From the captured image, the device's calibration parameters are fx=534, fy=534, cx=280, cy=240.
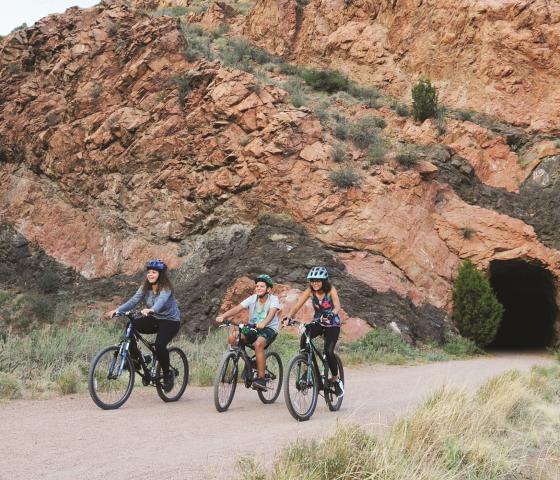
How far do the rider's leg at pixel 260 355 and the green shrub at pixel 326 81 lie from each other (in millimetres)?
24034

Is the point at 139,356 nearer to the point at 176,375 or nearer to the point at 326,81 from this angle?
the point at 176,375

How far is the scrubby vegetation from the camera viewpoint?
13.3 feet

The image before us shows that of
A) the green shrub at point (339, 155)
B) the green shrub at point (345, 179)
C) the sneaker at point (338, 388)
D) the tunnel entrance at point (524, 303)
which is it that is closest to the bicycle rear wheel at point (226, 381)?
the sneaker at point (338, 388)

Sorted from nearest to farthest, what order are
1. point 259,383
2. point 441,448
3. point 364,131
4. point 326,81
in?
point 441,448
point 259,383
point 364,131
point 326,81

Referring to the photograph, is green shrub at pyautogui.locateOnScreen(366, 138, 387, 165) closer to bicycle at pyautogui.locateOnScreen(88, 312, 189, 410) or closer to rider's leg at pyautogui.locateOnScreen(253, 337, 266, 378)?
rider's leg at pyautogui.locateOnScreen(253, 337, 266, 378)

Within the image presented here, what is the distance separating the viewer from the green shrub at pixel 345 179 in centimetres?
2100

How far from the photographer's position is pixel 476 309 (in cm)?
1948

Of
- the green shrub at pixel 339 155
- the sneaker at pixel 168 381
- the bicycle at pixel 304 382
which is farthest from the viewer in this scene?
the green shrub at pixel 339 155

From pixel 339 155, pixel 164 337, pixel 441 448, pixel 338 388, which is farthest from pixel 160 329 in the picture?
pixel 339 155

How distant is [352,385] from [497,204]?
14.7m

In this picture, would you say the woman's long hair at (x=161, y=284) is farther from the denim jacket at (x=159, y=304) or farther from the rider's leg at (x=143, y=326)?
the rider's leg at (x=143, y=326)

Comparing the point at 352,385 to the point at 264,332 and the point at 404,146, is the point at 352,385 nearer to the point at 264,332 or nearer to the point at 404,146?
the point at 264,332

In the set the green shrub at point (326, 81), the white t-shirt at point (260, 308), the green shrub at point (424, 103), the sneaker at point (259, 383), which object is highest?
the green shrub at point (326, 81)

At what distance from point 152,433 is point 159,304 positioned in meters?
2.17
